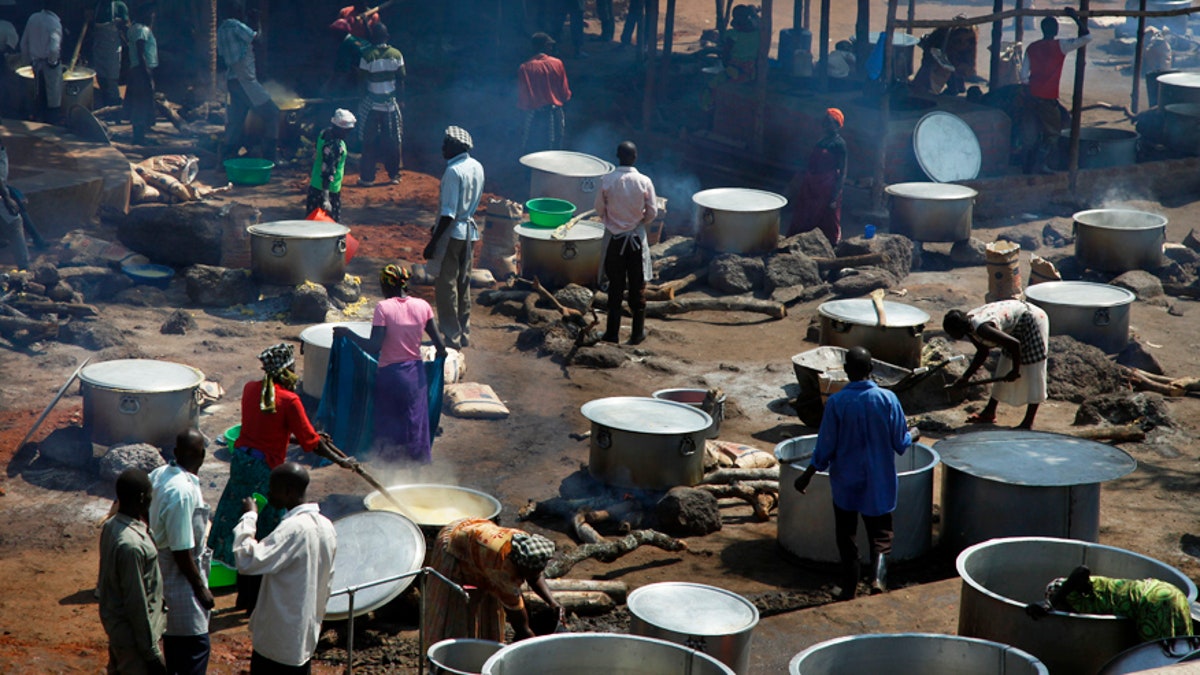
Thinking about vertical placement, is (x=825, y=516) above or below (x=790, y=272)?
below

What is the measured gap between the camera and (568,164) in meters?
14.0

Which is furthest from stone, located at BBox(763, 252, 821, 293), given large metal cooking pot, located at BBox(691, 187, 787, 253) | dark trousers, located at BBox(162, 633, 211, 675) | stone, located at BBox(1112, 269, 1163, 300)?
dark trousers, located at BBox(162, 633, 211, 675)

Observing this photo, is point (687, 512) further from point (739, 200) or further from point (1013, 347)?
point (739, 200)

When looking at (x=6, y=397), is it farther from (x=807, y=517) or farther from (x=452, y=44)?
(x=452, y=44)

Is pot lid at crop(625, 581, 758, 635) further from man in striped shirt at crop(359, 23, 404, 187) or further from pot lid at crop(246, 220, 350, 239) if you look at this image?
man in striped shirt at crop(359, 23, 404, 187)

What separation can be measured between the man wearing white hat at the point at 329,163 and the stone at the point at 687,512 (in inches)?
244

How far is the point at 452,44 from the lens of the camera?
21547 mm

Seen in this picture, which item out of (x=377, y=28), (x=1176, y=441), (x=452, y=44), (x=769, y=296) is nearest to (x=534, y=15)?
(x=452, y=44)

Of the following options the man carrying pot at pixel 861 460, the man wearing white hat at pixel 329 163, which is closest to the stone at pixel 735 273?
the man wearing white hat at pixel 329 163

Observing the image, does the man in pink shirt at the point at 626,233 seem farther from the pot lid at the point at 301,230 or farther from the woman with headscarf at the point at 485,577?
the woman with headscarf at the point at 485,577

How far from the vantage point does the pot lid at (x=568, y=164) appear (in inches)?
537

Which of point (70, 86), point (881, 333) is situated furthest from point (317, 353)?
point (70, 86)

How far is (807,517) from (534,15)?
16390mm

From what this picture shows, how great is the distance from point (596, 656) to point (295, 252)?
23.7ft
